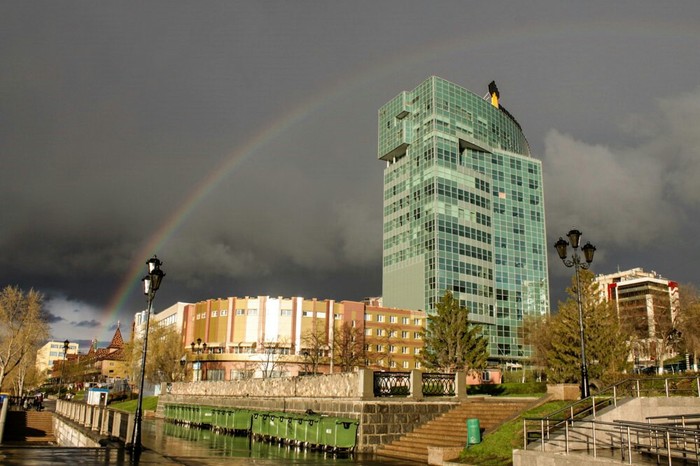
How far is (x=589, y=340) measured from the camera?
36781 mm

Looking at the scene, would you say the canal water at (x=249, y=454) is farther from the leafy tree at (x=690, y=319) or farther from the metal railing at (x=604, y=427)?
the leafy tree at (x=690, y=319)

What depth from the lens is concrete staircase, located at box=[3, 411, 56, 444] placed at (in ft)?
139

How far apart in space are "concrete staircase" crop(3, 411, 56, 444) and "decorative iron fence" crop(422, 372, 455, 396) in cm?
2904

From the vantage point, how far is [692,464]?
544 inches

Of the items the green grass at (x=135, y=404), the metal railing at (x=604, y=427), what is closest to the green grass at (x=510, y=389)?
the metal railing at (x=604, y=427)

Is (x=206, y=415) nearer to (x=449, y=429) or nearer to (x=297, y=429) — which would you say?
(x=297, y=429)

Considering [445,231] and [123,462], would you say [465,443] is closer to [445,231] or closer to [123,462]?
[123,462]

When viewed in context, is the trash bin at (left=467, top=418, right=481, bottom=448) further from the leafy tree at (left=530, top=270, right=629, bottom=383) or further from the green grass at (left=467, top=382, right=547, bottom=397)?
the green grass at (left=467, top=382, right=547, bottom=397)

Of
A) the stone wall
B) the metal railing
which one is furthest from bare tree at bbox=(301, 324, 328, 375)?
the metal railing

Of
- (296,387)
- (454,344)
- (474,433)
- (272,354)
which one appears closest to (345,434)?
(474,433)

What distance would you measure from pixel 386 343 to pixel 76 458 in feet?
280

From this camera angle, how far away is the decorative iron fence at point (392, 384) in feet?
83.0

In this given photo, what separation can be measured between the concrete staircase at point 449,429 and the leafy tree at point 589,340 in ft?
44.6

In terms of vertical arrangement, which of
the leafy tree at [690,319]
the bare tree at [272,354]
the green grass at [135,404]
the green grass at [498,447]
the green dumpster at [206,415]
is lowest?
the green grass at [135,404]
